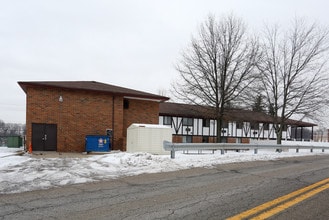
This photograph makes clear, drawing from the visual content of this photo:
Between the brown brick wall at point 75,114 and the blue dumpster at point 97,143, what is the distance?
5.20 ft

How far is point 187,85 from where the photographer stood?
29.8 meters

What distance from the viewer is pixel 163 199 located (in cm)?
721

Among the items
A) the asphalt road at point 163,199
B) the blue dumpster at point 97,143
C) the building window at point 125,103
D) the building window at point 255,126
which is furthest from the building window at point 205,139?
the asphalt road at point 163,199

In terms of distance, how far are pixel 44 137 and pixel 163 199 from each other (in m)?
17.6

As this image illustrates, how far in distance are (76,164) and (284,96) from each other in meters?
22.3

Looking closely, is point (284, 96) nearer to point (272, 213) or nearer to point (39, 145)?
point (39, 145)

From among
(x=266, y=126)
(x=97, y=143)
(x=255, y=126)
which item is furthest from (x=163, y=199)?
(x=266, y=126)

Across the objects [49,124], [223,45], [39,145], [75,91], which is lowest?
[39,145]

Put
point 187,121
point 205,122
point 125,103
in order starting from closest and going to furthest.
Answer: point 125,103
point 187,121
point 205,122

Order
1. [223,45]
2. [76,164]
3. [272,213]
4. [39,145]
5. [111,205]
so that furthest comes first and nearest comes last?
[223,45]
[39,145]
[76,164]
[111,205]
[272,213]

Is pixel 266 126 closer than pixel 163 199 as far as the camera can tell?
No

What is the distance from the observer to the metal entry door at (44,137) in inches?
885

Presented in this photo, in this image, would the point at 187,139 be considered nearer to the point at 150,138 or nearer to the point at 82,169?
the point at 150,138

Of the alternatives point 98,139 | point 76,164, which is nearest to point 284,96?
point 98,139
